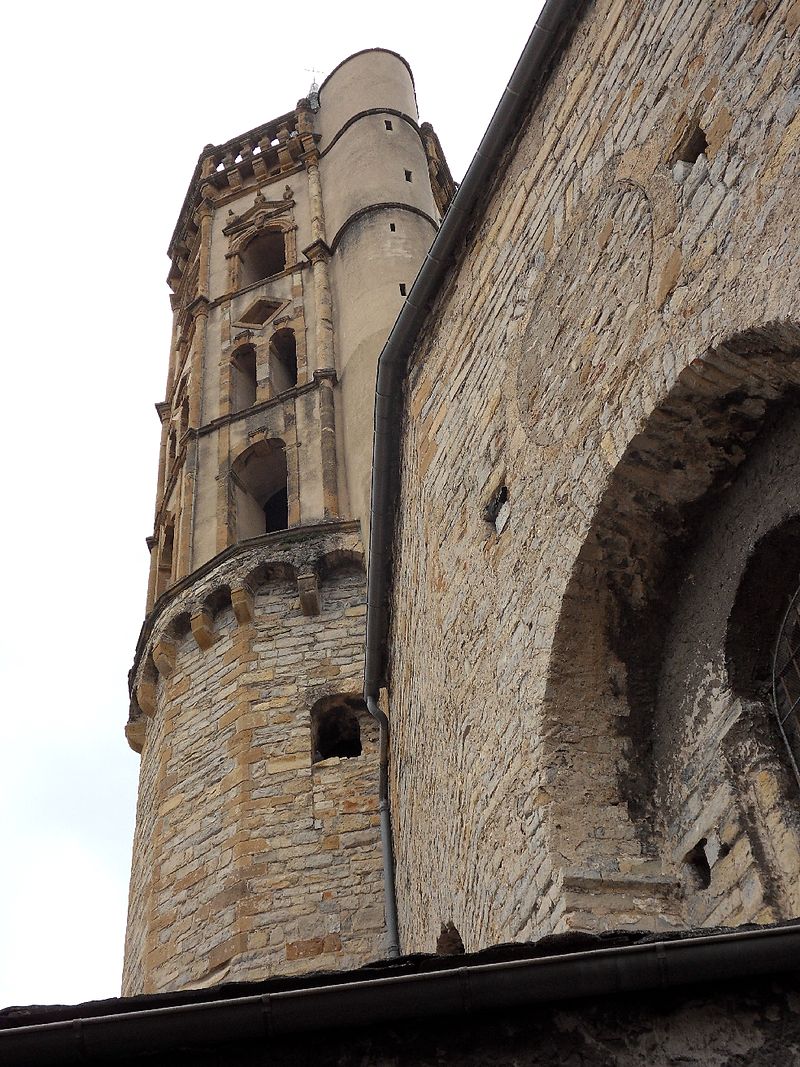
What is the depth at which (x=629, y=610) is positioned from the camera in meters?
5.60

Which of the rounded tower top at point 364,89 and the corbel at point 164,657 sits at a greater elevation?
the rounded tower top at point 364,89

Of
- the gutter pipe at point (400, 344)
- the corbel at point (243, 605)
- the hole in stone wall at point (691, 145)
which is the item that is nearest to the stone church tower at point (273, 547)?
the corbel at point (243, 605)

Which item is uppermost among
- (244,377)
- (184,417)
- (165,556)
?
(244,377)

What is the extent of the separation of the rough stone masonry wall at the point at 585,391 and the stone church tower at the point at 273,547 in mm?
3756

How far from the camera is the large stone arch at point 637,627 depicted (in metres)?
4.97

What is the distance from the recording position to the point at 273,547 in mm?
13586

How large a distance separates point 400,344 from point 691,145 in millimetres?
3272

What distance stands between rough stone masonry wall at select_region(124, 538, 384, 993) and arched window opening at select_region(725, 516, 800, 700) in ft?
18.8

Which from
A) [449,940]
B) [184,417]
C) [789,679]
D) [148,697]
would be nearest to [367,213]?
[184,417]

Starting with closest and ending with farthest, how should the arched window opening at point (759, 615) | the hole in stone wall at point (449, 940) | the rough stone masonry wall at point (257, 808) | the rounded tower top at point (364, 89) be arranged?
the arched window opening at point (759, 615) → the hole in stone wall at point (449, 940) → the rough stone masonry wall at point (257, 808) → the rounded tower top at point (364, 89)

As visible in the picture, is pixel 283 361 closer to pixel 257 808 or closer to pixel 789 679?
pixel 257 808

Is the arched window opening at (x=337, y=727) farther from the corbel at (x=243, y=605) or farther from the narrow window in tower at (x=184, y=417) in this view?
the narrow window in tower at (x=184, y=417)

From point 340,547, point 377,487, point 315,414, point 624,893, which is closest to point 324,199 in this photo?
point 315,414

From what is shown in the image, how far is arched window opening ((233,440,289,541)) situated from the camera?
15.6 m
